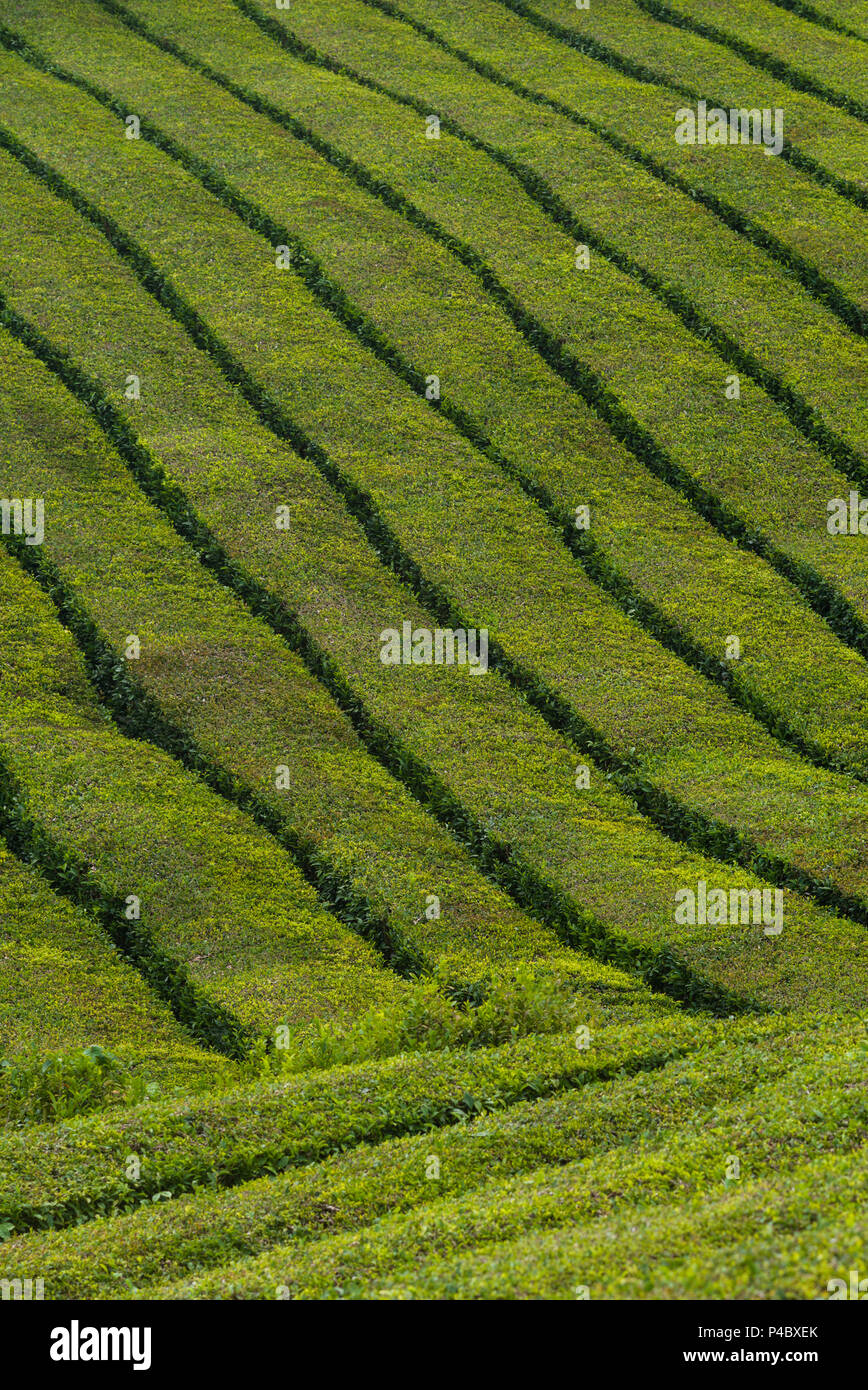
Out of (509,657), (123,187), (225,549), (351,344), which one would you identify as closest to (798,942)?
(509,657)

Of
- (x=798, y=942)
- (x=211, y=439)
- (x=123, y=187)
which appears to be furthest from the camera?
(x=123, y=187)

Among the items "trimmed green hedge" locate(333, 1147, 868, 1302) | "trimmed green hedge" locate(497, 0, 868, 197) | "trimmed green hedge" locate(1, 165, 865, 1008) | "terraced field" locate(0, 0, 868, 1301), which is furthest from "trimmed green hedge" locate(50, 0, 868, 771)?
"trimmed green hedge" locate(333, 1147, 868, 1302)

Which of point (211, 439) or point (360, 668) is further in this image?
point (211, 439)

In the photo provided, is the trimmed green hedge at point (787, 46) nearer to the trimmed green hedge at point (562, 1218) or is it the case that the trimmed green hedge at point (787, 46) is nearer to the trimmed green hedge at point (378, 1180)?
the trimmed green hedge at point (378, 1180)

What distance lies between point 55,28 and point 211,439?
26.0 m

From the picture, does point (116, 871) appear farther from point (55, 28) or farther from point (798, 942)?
point (55, 28)

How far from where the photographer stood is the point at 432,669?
2714 centimetres

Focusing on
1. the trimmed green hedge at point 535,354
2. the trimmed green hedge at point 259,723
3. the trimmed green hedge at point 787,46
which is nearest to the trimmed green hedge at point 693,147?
the trimmed green hedge at point 787,46

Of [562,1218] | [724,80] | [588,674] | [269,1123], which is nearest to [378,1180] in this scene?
[269,1123]

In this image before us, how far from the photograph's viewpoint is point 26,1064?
18.7 meters

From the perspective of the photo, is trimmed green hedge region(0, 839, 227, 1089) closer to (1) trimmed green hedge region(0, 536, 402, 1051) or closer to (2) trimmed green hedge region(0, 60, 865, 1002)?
(1) trimmed green hedge region(0, 536, 402, 1051)

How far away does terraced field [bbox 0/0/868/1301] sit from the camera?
16.0 m
